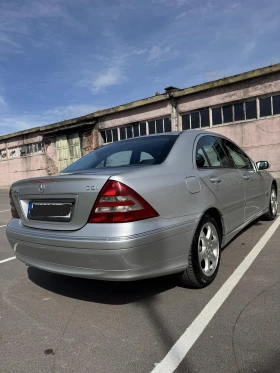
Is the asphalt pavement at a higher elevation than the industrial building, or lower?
lower

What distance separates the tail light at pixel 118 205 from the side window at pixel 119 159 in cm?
82

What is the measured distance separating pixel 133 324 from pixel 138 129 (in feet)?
53.8

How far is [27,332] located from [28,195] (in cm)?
120

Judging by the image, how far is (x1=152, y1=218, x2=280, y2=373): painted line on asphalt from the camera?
201 centimetres

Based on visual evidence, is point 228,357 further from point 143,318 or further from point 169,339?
point 143,318

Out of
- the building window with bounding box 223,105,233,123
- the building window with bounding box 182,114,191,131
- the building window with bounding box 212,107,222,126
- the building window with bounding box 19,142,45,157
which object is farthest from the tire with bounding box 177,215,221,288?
the building window with bounding box 19,142,45,157

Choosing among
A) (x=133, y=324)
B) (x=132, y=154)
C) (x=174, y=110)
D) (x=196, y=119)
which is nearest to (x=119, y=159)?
(x=132, y=154)

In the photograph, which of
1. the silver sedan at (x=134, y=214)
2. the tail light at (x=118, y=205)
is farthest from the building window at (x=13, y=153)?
the tail light at (x=118, y=205)

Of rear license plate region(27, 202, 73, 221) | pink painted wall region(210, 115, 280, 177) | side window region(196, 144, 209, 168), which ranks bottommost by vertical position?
rear license plate region(27, 202, 73, 221)

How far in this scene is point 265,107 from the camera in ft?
45.3

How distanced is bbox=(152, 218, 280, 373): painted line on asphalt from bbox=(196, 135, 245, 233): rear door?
48 cm

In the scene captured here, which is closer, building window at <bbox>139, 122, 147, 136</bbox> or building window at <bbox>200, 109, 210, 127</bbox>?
building window at <bbox>200, 109, 210, 127</bbox>

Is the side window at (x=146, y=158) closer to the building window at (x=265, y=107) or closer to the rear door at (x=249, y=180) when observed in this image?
the rear door at (x=249, y=180)

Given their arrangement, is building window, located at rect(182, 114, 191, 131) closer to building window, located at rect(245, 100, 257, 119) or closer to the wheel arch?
building window, located at rect(245, 100, 257, 119)
